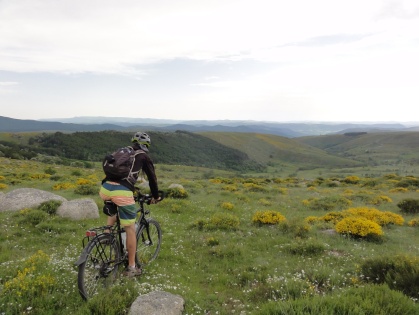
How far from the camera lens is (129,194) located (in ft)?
22.5

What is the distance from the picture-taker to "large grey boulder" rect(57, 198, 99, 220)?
13680 mm

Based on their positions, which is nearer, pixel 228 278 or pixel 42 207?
pixel 228 278

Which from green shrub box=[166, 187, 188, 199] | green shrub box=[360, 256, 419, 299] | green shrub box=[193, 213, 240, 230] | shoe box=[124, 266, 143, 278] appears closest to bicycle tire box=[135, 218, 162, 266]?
shoe box=[124, 266, 143, 278]

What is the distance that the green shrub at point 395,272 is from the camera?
666 centimetres

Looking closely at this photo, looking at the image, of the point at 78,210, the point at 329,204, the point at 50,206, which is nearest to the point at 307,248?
the point at 78,210

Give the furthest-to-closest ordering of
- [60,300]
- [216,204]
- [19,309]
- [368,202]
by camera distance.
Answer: [368,202], [216,204], [60,300], [19,309]

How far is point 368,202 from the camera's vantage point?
22609 millimetres

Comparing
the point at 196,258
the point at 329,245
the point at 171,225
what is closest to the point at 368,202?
the point at 329,245

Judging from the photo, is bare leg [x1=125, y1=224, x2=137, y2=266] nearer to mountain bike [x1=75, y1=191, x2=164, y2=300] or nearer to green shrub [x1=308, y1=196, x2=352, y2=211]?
mountain bike [x1=75, y1=191, x2=164, y2=300]

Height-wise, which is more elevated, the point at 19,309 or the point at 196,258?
the point at 19,309

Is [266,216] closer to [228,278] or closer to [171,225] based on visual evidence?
[171,225]

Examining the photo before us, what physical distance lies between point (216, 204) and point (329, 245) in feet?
33.3

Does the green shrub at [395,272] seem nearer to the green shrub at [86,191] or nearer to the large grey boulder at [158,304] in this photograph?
the large grey boulder at [158,304]

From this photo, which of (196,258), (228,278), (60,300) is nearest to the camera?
(60,300)
